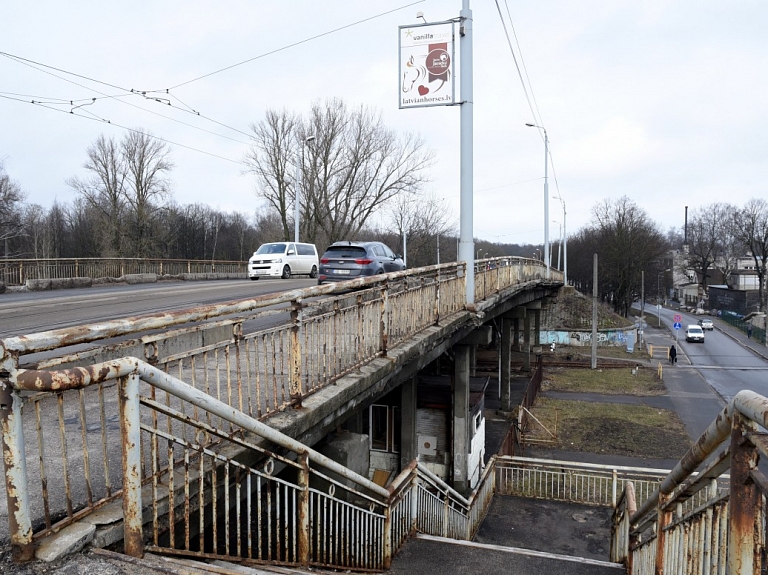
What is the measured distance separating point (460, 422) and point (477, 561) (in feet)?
32.3

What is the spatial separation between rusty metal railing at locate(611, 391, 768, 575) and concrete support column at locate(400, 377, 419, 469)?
1193 centimetres

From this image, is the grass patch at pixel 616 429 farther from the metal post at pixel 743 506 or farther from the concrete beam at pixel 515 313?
the metal post at pixel 743 506

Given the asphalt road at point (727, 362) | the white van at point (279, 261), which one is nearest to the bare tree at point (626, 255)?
the asphalt road at point (727, 362)

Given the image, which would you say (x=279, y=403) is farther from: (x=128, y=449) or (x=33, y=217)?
(x=33, y=217)

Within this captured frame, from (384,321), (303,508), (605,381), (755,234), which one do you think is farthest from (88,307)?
(755,234)

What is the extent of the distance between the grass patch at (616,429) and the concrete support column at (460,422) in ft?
20.3

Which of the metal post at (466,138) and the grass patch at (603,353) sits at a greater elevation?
the metal post at (466,138)

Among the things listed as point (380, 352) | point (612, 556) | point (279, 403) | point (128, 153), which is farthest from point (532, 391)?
point (128, 153)

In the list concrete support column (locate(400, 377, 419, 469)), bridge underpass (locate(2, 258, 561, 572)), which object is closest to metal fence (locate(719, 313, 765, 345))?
concrete support column (locate(400, 377, 419, 469))

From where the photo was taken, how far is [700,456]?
2.76m

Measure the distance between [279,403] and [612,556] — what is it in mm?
6756

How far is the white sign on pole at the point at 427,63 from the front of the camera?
9.36m

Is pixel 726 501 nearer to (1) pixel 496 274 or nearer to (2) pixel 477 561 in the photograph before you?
(2) pixel 477 561

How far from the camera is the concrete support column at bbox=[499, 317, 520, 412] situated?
26.0 m
